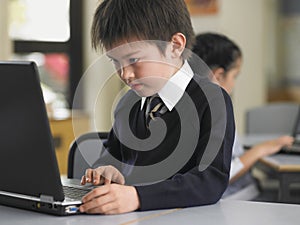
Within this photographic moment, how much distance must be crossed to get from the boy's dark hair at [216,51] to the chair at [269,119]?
1106mm

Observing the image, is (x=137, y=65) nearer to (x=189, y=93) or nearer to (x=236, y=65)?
(x=189, y=93)

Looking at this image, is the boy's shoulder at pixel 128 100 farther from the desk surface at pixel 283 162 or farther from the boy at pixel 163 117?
the desk surface at pixel 283 162

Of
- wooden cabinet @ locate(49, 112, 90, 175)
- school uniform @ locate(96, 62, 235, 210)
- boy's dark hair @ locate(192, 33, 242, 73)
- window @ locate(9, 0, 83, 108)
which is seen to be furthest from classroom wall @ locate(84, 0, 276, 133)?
school uniform @ locate(96, 62, 235, 210)

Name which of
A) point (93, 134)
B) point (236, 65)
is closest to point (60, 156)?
point (236, 65)

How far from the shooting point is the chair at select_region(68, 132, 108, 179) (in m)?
1.94

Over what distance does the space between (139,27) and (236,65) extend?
1.16 metres

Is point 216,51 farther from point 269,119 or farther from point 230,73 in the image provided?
point 269,119

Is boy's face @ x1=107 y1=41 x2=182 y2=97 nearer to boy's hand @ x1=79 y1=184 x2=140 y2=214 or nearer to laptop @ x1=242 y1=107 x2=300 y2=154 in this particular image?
boy's hand @ x1=79 y1=184 x2=140 y2=214

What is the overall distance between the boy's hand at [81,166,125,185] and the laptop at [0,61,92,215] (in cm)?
12

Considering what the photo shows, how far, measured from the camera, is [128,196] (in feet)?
4.53

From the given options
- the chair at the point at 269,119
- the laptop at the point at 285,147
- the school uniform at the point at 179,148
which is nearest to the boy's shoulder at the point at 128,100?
the school uniform at the point at 179,148

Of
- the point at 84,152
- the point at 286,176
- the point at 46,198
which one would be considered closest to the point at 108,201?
the point at 46,198

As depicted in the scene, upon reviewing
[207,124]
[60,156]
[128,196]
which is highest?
[207,124]

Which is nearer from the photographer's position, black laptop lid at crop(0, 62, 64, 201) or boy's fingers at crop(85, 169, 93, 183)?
black laptop lid at crop(0, 62, 64, 201)
